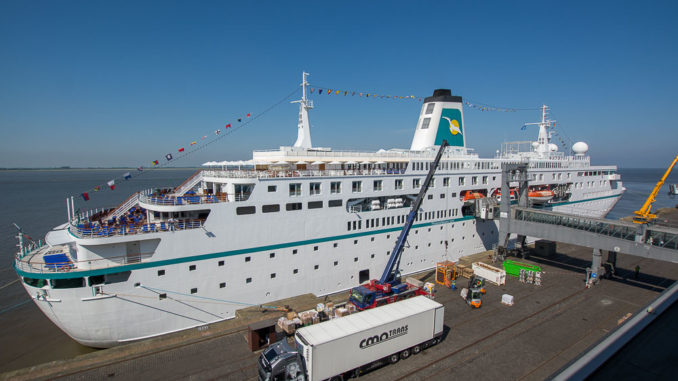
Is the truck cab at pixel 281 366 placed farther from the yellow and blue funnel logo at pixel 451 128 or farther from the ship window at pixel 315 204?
the yellow and blue funnel logo at pixel 451 128

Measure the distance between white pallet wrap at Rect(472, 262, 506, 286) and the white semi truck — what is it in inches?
334

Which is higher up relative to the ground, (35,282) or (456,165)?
(456,165)

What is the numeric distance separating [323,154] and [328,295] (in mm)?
8505

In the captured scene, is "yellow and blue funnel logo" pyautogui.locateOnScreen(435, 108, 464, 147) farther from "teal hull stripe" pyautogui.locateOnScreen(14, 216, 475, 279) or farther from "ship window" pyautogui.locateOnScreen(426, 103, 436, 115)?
"teal hull stripe" pyautogui.locateOnScreen(14, 216, 475, 279)

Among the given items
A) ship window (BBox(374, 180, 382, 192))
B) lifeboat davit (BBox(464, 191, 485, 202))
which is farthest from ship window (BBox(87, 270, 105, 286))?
lifeboat davit (BBox(464, 191, 485, 202))

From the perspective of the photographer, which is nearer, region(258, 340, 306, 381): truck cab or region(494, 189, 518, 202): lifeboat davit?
region(258, 340, 306, 381): truck cab

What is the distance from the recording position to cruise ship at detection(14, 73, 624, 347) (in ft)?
44.9

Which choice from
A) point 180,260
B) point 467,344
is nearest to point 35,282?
point 180,260

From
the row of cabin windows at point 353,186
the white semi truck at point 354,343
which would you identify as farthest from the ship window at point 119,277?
the white semi truck at point 354,343

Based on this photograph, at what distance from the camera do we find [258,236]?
16.4 metres

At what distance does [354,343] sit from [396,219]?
447 inches

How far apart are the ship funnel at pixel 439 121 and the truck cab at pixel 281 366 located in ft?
65.9

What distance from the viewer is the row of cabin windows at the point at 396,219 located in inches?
766

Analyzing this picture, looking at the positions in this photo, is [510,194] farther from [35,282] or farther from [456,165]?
[35,282]
